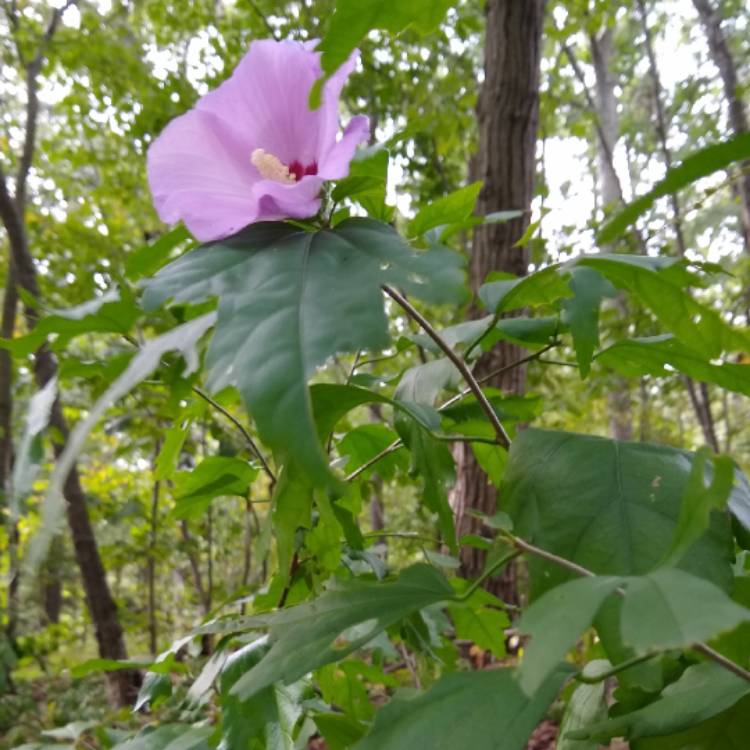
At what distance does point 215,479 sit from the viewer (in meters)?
0.79

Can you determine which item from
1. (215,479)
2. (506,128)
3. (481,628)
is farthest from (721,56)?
(215,479)

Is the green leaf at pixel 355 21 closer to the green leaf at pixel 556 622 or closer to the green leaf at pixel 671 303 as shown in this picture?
the green leaf at pixel 671 303

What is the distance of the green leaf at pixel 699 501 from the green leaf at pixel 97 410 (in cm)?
26

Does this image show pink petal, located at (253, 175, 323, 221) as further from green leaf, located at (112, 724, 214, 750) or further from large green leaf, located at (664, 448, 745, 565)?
green leaf, located at (112, 724, 214, 750)

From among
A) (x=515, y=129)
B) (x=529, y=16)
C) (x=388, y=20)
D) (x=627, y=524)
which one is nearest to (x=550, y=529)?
(x=627, y=524)

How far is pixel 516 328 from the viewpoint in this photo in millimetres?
631

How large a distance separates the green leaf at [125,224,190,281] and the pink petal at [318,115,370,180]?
0.13 m

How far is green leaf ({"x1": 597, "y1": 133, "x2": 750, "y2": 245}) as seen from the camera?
1.06ft

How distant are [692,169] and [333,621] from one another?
1.05 ft

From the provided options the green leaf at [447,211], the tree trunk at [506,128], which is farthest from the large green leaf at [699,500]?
the tree trunk at [506,128]

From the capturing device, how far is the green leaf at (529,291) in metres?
0.48

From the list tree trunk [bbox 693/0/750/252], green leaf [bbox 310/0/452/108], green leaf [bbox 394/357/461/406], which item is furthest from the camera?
tree trunk [bbox 693/0/750/252]

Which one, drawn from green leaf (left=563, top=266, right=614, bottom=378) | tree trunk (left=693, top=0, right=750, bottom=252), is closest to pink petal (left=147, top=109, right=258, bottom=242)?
green leaf (left=563, top=266, right=614, bottom=378)

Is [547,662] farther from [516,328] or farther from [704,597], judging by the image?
[516,328]
